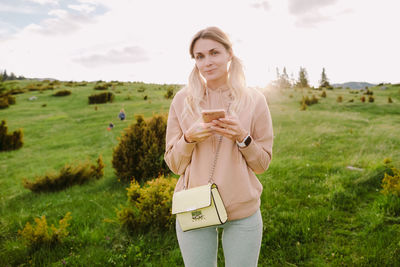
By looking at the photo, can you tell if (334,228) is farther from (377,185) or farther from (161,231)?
(161,231)

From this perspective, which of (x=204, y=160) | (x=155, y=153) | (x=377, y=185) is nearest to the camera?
(x=204, y=160)

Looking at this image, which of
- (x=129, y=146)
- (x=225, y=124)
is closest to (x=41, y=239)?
(x=129, y=146)

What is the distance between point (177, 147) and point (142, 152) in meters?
5.51

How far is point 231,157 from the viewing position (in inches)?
85.0

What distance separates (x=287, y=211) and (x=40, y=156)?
11.8 metres

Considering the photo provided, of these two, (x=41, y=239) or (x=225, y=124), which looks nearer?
(x=225, y=124)

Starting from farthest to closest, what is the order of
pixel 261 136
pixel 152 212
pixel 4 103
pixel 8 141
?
pixel 4 103 → pixel 8 141 → pixel 152 212 → pixel 261 136

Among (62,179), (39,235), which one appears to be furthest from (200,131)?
(62,179)

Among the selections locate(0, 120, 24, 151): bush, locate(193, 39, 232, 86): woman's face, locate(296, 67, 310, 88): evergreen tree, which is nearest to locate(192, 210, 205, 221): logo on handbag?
locate(193, 39, 232, 86): woman's face

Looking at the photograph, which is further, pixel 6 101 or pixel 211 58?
pixel 6 101

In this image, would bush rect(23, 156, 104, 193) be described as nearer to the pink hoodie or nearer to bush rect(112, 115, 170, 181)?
bush rect(112, 115, 170, 181)

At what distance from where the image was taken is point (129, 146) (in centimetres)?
761

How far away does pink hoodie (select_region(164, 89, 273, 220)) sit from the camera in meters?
2.12

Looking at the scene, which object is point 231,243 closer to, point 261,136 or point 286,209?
point 261,136
